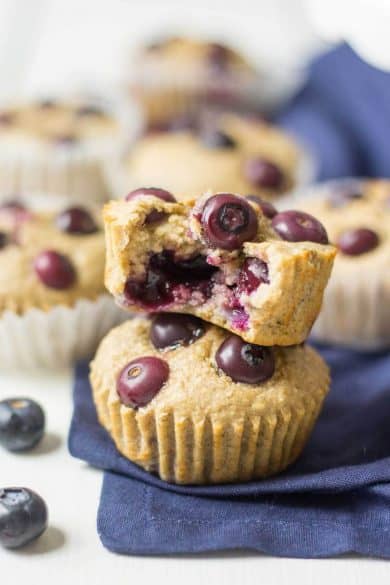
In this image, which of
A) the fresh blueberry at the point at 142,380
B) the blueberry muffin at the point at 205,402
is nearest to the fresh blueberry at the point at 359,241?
the blueberry muffin at the point at 205,402

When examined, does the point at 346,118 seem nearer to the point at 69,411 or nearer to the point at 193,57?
the point at 193,57

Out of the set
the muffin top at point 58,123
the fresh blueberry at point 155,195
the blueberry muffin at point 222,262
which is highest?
the fresh blueberry at point 155,195

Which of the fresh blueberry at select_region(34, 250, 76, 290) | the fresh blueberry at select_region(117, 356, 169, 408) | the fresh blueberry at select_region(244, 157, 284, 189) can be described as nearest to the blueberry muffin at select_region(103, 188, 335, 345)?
the fresh blueberry at select_region(117, 356, 169, 408)

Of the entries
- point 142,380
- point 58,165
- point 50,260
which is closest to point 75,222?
point 50,260

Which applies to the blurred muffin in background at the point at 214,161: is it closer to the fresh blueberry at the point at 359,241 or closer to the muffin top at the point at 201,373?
the fresh blueberry at the point at 359,241

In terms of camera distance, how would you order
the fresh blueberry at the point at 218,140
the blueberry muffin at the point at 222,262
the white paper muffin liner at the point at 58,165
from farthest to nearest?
1. the white paper muffin liner at the point at 58,165
2. the fresh blueberry at the point at 218,140
3. the blueberry muffin at the point at 222,262

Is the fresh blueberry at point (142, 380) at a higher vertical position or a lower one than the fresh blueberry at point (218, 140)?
higher
